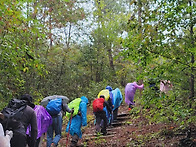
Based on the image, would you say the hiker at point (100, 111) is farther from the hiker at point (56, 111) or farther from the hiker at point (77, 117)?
the hiker at point (56, 111)

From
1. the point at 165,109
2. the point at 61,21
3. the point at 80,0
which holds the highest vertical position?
the point at 80,0

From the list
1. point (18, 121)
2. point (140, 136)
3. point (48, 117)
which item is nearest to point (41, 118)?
point (48, 117)

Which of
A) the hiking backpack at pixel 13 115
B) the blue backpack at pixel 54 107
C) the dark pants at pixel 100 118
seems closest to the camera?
the hiking backpack at pixel 13 115

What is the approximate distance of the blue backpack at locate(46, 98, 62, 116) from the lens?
754 centimetres

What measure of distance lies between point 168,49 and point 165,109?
1693mm

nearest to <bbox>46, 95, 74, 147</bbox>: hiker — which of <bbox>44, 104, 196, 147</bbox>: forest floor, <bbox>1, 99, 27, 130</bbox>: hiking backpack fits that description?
<bbox>44, 104, 196, 147</bbox>: forest floor

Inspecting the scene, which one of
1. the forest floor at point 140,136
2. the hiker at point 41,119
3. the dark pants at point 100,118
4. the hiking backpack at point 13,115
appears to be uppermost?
the hiking backpack at point 13,115

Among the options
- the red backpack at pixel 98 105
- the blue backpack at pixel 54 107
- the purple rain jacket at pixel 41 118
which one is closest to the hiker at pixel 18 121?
the purple rain jacket at pixel 41 118

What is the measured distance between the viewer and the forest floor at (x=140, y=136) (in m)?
7.57

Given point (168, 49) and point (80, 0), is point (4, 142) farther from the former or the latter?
point (80, 0)

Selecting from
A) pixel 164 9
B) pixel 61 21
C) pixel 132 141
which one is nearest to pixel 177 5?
pixel 164 9

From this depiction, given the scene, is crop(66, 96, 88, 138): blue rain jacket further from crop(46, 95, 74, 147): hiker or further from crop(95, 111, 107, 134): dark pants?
crop(95, 111, 107, 134): dark pants

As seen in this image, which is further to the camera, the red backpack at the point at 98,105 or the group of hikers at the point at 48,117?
the red backpack at the point at 98,105

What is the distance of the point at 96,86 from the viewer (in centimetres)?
1902
